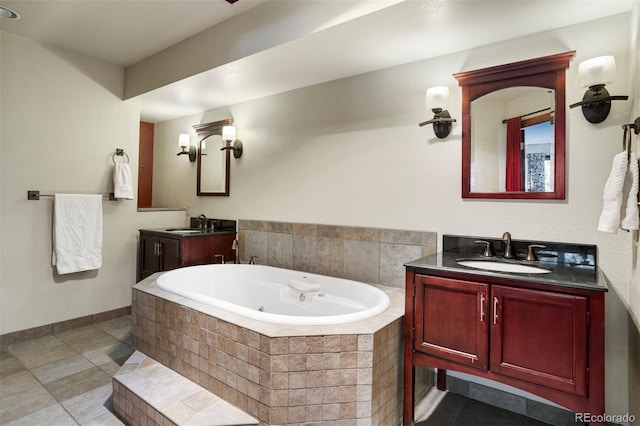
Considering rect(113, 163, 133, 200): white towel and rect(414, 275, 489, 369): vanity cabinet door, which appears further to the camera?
rect(113, 163, 133, 200): white towel

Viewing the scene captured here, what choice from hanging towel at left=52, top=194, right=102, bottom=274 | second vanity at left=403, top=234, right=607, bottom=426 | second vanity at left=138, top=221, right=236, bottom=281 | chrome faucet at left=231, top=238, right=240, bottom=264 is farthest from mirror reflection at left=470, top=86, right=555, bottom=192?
hanging towel at left=52, top=194, right=102, bottom=274

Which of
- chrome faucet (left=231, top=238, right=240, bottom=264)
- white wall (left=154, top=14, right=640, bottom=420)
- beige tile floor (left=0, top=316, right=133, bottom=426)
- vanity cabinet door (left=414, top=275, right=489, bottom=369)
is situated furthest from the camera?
chrome faucet (left=231, top=238, right=240, bottom=264)

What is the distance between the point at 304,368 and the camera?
5.35 feet

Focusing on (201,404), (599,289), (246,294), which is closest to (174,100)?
(246,294)

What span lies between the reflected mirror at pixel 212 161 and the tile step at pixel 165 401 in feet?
7.30

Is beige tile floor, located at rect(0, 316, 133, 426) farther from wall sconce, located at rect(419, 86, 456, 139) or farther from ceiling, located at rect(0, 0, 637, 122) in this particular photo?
wall sconce, located at rect(419, 86, 456, 139)

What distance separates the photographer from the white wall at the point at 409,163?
1887mm

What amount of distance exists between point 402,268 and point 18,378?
9.66 feet

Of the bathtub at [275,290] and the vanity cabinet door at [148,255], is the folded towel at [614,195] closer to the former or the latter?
the bathtub at [275,290]

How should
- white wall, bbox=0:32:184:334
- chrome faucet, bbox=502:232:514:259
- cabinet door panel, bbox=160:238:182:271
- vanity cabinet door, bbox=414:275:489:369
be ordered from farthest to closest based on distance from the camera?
1. cabinet door panel, bbox=160:238:182:271
2. white wall, bbox=0:32:184:334
3. chrome faucet, bbox=502:232:514:259
4. vanity cabinet door, bbox=414:275:489:369

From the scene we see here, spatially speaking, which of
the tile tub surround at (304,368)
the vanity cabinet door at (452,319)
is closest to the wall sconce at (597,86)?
the vanity cabinet door at (452,319)

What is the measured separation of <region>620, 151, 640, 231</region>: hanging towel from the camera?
149cm

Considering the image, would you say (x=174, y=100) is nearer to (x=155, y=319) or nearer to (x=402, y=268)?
(x=155, y=319)

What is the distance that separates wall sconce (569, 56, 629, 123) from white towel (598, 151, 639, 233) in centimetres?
46
